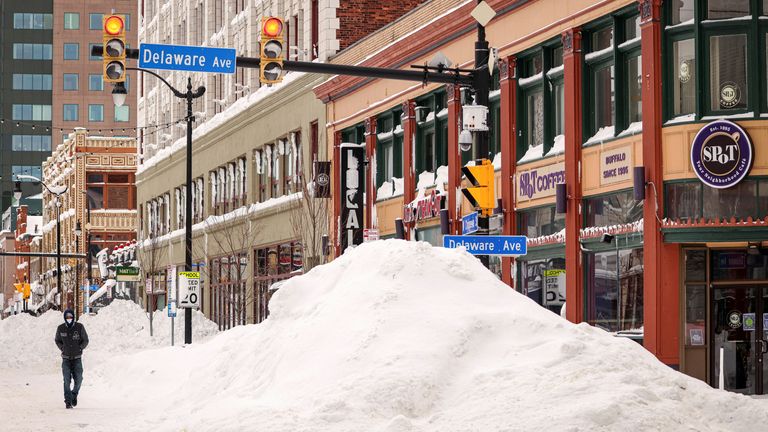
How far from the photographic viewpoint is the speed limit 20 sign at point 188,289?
36.4 m

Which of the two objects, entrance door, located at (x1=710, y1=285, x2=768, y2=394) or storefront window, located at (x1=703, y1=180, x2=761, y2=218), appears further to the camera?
entrance door, located at (x1=710, y1=285, x2=768, y2=394)

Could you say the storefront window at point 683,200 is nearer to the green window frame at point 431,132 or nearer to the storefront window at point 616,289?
the storefront window at point 616,289

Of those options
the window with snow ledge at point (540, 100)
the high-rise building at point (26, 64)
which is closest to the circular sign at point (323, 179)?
the window with snow ledge at point (540, 100)

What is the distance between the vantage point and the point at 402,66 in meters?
37.2

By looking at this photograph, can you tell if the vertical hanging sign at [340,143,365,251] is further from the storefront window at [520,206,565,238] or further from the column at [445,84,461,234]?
the storefront window at [520,206,565,238]

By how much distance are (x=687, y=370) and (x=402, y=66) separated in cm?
1526

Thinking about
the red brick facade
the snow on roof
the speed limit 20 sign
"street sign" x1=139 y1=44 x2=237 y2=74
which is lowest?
the speed limit 20 sign

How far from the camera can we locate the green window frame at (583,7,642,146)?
83.7 feet

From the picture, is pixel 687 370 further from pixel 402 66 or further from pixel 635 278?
pixel 402 66

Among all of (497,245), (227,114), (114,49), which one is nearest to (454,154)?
(497,245)

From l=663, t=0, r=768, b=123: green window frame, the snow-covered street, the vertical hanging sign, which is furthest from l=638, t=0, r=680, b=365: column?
the vertical hanging sign

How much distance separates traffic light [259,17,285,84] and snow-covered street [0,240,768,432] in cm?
322

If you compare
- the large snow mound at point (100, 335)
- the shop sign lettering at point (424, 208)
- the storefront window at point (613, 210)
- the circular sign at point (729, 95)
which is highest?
the circular sign at point (729, 95)

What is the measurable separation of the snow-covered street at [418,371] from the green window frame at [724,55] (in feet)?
23.6
